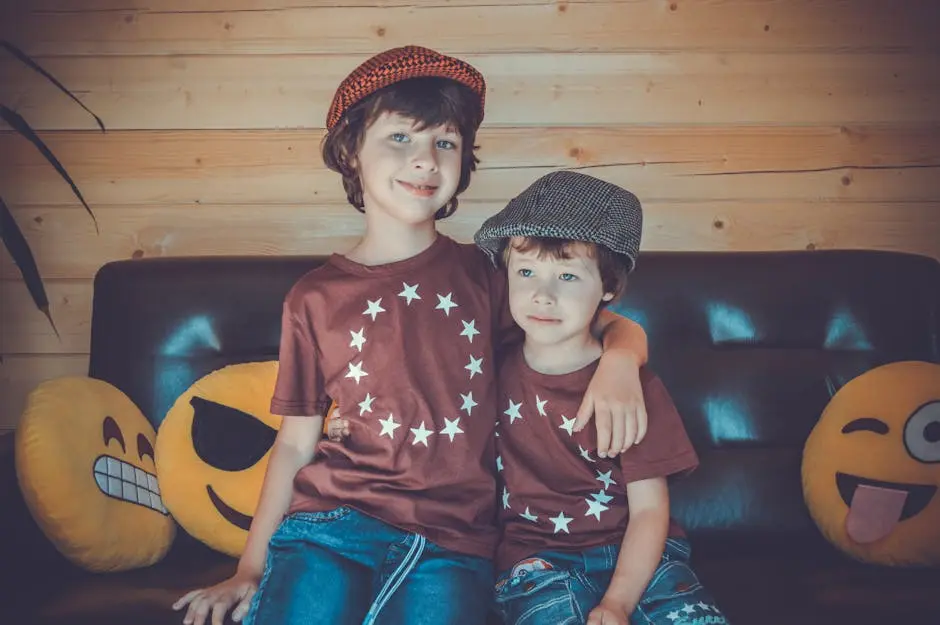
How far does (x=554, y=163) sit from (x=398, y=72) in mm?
674

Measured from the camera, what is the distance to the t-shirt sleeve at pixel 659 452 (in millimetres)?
1211

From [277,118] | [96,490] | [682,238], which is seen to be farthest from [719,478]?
[277,118]

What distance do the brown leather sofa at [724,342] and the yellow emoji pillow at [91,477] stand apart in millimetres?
81

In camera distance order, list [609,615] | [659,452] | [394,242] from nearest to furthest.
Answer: [609,615] → [659,452] → [394,242]

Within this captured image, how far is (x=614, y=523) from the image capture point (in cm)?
126

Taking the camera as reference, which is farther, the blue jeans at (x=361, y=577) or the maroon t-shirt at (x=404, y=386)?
the maroon t-shirt at (x=404, y=386)

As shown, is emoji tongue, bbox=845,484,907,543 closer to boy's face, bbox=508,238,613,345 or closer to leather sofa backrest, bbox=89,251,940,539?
leather sofa backrest, bbox=89,251,940,539

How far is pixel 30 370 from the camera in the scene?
2.02m

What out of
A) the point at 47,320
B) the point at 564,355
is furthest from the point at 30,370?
the point at 564,355

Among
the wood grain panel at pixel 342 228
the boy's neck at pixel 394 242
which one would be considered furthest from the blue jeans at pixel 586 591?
the wood grain panel at pixel 342 228

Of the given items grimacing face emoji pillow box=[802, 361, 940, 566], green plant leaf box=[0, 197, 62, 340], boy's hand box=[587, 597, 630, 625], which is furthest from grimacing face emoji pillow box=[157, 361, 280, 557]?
Result: grimacing face emoji pillow box=[802, 361, 940, 566]

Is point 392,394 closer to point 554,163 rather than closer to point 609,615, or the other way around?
point 609,615

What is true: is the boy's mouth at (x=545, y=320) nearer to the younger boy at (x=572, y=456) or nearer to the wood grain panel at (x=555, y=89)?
the younger boy at (x=572, y=456)

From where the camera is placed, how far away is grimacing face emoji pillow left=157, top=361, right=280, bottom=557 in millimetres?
Result: 1485
